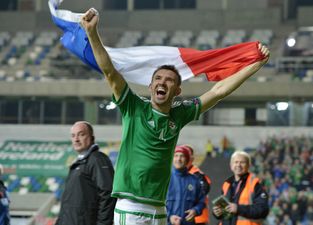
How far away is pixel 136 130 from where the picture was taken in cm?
454

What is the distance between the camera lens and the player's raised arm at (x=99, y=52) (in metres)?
4.26

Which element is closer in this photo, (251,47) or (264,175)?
(251,47)

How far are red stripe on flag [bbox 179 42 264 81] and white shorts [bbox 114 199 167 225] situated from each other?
1.61 meters

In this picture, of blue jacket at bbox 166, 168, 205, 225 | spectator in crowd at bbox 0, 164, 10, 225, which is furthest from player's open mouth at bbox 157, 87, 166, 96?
spectator in crowd at bbox 0, 164, 10, 225

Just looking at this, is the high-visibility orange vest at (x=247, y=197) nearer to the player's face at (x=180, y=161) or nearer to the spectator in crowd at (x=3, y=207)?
the player's face at (x=180, y=161)

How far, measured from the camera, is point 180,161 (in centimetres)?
831

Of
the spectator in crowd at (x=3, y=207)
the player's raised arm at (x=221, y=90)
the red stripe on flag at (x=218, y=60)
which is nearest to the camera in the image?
the player's raised arm at (x=221, y=90)

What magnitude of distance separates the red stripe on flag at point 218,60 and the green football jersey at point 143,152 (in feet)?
4.31

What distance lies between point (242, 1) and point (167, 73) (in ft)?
A: 101

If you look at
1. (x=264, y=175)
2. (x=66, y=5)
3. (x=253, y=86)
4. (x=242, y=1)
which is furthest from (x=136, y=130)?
(x=242, y=1)

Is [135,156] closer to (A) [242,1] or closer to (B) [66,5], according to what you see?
(B) [66,5]

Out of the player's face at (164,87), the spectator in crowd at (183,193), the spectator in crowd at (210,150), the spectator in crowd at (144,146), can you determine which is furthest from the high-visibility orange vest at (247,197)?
the spectator in crowd at (210,150)

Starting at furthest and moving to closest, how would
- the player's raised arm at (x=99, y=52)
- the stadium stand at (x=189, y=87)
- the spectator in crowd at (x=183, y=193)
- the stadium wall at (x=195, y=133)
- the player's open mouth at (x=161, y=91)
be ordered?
the stadium wall at (x=195, y=133), the stadium stand at (x=189, y=87), the spectator in crowd at (x=183, y=193), the player's open mouth at (x=161, y=91), the player's raised arm at (x=99, y=52)

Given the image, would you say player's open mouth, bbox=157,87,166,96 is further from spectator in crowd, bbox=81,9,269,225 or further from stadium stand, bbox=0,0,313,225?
stadium stand, bbox=0,0,313,225
